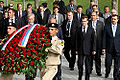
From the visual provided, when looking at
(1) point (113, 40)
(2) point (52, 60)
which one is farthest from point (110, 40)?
(2) point (52, 60)

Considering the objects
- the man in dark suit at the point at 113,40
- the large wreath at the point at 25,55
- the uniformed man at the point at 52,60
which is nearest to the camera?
the large wreath at the point at 25,55

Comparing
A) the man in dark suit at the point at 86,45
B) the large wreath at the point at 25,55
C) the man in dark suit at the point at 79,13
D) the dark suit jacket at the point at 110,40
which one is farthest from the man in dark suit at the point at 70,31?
the large wreath at the point at 25,55

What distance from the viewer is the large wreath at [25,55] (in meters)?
7.68

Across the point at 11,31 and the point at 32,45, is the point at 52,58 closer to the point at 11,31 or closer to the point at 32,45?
the point at 32,45

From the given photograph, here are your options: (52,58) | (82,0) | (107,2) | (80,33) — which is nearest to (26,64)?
(52,58)

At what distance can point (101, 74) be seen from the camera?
37.8 ft

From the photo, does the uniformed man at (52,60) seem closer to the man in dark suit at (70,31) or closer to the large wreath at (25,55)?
the large wreath at (25,55)

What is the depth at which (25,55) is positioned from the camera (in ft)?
25.1

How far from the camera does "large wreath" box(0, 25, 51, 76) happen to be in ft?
25.2

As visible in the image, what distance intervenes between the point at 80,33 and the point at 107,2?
3513 cm

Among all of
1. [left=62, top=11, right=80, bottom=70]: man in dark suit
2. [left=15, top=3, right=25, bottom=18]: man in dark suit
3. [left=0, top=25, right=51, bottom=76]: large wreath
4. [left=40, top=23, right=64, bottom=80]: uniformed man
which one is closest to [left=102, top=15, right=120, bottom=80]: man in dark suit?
[left=62, top=11, right=80, bottom=70]: man in dark suit

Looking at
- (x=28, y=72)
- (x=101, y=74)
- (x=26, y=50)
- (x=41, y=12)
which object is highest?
(x=41, y=12)

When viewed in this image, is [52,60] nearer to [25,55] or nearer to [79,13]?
[25,55]

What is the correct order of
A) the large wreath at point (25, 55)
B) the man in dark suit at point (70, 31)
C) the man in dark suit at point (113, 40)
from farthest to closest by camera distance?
the man in dark suit at point (70, 31)
the man in dark suit at point (113, 40)
the large wreath at point (25, 55)
